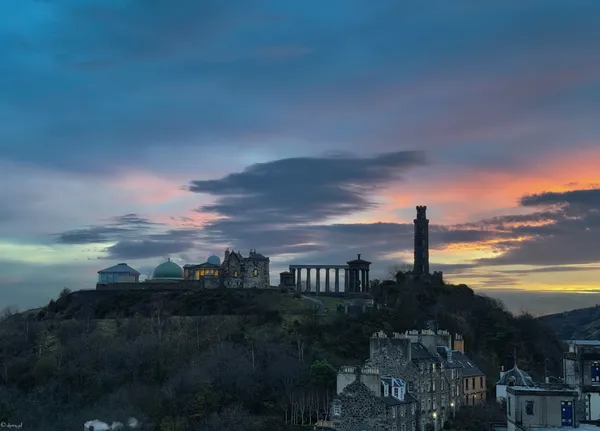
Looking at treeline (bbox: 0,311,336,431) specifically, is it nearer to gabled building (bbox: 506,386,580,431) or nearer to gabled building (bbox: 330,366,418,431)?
gabled building (bbox: 330,366,418,431)

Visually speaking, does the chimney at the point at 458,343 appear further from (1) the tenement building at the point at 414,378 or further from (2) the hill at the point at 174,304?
(2) the hill at the point at 174,304

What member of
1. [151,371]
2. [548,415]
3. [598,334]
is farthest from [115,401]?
[598,334]

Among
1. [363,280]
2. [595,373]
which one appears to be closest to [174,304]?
[363,280]

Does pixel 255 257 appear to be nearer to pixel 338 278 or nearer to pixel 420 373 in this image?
pixel 338 278

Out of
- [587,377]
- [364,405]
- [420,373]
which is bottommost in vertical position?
[364,405]

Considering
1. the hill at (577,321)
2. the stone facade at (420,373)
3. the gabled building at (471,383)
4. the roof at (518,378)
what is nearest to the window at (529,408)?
the stone facade at (420,373)

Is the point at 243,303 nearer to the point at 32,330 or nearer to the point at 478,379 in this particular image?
the point at 32,330
